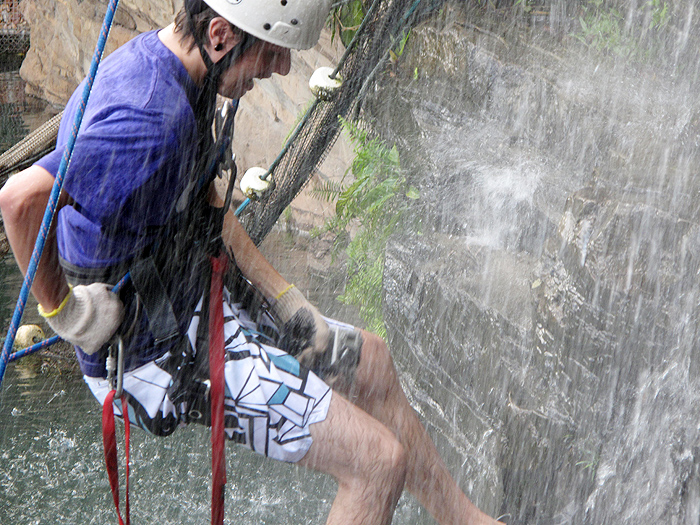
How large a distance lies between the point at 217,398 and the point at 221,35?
987 millimetres

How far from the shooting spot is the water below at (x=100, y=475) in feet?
11.0

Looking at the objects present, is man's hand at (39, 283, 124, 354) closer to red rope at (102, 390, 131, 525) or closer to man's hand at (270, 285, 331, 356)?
red rope at (102, 390, 131, 525)

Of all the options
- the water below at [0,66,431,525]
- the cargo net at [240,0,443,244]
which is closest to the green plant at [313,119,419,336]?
the cargo net at [240,0,443,244]

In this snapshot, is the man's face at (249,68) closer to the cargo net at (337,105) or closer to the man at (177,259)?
the man at (177,259)

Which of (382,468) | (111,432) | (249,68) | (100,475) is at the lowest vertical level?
(100,475)

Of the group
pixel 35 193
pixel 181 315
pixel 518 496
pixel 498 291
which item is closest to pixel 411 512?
pixel 518 496

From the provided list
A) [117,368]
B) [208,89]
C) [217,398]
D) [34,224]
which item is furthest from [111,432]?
[208,89]

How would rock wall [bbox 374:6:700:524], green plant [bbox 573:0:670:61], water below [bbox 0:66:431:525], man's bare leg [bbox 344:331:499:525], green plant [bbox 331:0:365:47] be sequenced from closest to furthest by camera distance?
man's bare leg [bbox 344:331:499:525], rock wall [bbox 374:6:700:524], water below [bbox 0:66:431:525], green plant [bbox 573:0:670:61], green plant [bbox 331:0:365:47]

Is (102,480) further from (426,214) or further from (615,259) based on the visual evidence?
(615,259)

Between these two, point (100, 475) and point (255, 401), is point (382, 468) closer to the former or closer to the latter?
point (255, 401)

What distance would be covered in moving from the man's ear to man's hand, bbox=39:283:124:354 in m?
0.71

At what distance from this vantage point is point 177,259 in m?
2.01

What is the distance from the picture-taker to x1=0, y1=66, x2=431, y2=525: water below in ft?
11.0

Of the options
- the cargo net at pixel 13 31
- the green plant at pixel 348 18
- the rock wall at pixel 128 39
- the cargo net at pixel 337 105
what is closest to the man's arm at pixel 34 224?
the cargo net at pixel 337 105
